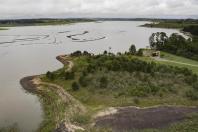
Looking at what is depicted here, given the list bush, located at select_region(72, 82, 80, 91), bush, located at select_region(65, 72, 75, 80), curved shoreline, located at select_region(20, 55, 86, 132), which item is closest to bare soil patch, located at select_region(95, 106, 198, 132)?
curved shoreline, located at select_region(20, 55, 86, 132)

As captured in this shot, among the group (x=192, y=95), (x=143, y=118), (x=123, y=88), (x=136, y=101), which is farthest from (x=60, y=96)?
(x=192, y=95)

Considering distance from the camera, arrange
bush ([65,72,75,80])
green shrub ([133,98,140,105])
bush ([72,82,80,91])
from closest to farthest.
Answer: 1. green shrub ([133,98,140,105])
2. bush ([72,82,80,91])
3. bush ([65,72,75,80])

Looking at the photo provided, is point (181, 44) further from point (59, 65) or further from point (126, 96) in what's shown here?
point (126, 96)

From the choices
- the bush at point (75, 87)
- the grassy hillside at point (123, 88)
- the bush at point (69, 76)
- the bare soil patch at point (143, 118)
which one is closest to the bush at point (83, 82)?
the grassy hillside at point (123, 88)

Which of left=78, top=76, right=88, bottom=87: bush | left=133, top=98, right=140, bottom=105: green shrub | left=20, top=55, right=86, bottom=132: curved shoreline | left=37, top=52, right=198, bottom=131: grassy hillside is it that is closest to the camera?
left=20, top=55, right=86, bottom=132: curved shoreline

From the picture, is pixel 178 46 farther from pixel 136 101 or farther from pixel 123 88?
pixel 136 101

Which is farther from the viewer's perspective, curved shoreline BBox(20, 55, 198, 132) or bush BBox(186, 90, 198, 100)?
bush BBox(186, 90, 198, 100)

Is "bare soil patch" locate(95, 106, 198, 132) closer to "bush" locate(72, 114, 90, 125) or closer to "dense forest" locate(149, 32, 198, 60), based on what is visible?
"bush" locate(72, 114, 90, 125)

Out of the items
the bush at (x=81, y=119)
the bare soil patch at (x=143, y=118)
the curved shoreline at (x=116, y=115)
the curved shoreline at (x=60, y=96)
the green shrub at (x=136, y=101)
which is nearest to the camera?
the curved shoreline at (x=60, y=96)

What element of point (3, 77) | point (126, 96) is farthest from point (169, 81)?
point (3, 77)

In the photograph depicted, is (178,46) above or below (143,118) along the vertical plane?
above

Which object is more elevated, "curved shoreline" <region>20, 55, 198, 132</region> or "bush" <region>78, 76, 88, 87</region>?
"bush" <region>78, 76, 88, 87</region>

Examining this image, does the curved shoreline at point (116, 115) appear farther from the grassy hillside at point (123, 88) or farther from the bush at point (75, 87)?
the bush at point (75, 87)
